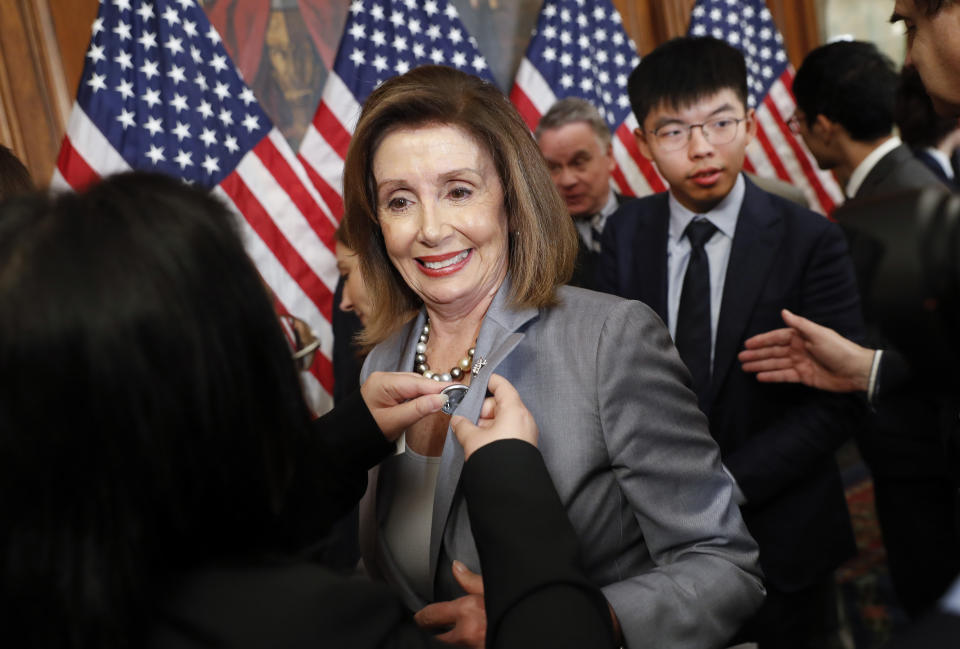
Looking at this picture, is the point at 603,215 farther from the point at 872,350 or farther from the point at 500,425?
the point at 500,425

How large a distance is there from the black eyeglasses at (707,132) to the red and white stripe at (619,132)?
4.62 feet

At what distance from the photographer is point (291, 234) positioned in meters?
3.55

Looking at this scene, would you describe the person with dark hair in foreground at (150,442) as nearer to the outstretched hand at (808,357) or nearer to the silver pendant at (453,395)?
the silver pendant at (453,395)

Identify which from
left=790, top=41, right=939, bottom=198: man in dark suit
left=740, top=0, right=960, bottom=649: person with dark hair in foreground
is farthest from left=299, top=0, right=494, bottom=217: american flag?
left=740, top=0, right=960, bottom=649: person with dark hair in foreground

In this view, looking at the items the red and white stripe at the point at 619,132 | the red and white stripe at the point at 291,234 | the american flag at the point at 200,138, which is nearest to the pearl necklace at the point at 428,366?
the american flag at the point at 200,138

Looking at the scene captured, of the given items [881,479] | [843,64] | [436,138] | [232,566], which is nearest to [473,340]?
[436,138]

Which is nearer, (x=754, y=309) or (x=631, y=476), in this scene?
(x=631, y=476)

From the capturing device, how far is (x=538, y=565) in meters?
1.06

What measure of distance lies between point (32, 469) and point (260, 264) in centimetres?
277

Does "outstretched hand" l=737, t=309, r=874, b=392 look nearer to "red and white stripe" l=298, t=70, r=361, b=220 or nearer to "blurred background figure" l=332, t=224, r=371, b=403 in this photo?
"blurred background figure" l=332, t=224, r=371, b=403

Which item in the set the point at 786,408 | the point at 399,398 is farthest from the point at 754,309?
the point at 399,398

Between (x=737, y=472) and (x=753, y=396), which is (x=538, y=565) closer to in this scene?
(x=737, y=472)

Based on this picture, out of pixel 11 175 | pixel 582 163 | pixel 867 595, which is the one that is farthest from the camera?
pixel 867 595

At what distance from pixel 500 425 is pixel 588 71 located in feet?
11.4
